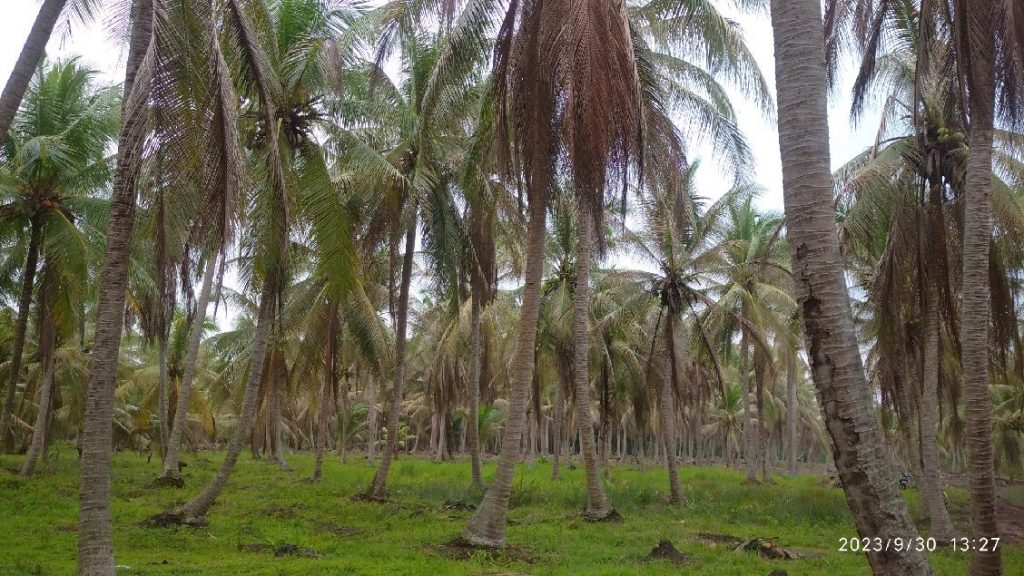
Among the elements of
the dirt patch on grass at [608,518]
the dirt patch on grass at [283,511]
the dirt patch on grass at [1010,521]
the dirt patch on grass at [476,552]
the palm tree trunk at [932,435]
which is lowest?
the dirt patch on grass at [1010,521]

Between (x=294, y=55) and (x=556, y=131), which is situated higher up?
(x=294, y=55)

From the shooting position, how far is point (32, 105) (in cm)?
1617

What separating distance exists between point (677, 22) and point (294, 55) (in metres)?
7.08

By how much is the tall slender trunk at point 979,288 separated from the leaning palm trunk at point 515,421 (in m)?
5.27

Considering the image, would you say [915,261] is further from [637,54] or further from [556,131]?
[556,131]

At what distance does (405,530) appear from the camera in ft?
43.0

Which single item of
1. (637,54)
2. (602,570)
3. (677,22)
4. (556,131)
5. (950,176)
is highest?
(677,22)

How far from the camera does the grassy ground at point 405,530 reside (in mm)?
9484

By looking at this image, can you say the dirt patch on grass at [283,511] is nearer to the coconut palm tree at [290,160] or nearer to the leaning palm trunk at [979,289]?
the coconut palm tree at [290,160]

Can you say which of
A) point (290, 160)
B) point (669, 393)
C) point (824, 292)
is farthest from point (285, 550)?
point (669, 393)

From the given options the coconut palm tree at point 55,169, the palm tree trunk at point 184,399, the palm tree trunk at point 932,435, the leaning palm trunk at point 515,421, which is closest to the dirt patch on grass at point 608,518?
the leaning palm trunk at point 515,421

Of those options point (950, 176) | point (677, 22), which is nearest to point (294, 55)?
point (677, 22)

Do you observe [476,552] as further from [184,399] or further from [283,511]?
[184,399]

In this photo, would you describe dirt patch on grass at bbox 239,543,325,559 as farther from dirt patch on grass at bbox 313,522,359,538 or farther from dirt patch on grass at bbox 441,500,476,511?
dirt patch on grass at bbox 441,500,476,511
